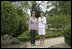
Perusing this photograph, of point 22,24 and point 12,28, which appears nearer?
point 12,28

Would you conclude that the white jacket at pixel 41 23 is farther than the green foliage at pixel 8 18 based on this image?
Yes

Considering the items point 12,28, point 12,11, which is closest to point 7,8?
point 12,11

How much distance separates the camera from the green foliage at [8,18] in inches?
200

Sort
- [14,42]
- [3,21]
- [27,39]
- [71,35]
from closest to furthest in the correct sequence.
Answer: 1. [3,21]
2. [71,35]
3. [14,42]
4. [27,39]

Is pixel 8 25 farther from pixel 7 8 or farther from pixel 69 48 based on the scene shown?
pixel 69 48

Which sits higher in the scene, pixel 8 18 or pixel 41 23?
pixel 8 18

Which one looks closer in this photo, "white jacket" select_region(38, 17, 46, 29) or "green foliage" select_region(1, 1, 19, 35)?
"green foliage" select_region(1, 1, 19, 35)

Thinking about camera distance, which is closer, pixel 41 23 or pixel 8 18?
pixel 8 18

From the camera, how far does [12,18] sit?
5188 millimetres

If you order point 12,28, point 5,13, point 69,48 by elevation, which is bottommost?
point 69,48

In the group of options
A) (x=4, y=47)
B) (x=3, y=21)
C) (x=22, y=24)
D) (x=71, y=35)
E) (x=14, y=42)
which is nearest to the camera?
(x=3, y=21)

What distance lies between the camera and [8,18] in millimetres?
5082

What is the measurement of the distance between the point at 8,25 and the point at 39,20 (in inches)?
43.8

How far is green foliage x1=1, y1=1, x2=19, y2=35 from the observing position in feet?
16.6
